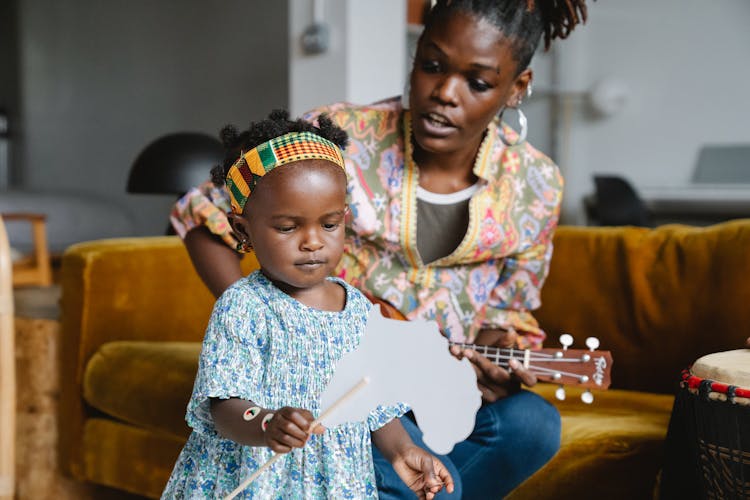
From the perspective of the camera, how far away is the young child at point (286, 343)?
1.14 m

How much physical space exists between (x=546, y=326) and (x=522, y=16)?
1.06 m

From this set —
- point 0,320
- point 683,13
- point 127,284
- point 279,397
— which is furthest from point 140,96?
point 279,397

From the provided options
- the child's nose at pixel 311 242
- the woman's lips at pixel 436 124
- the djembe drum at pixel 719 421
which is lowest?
the djembe drum at pixel 719 421

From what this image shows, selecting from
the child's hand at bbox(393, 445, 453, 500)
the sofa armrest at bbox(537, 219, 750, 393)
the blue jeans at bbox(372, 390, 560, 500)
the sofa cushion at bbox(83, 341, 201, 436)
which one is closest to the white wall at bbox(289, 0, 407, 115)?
the sofa armrest at bbox(537, 219, 750, 393)

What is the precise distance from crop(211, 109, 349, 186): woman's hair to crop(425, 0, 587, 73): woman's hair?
468 millimetres

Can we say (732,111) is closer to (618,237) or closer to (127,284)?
(618,237)

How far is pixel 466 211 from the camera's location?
1763mm

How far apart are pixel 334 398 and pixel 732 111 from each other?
16.0 ft

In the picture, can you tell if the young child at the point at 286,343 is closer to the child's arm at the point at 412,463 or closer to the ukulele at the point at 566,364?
the child's arm at the point at 412,463

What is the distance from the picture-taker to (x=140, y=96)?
689 centimetres

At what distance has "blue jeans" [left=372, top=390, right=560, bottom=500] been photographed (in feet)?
5.30

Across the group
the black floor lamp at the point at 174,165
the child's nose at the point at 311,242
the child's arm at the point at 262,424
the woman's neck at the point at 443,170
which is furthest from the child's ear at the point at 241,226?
the black floor lamp at the point at 174,165

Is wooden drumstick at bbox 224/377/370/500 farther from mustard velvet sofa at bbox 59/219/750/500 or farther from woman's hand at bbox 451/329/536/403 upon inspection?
mustard velvet sofa at bbox 59/219/750/500

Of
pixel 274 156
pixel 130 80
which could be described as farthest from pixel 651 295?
pixel 130 80
